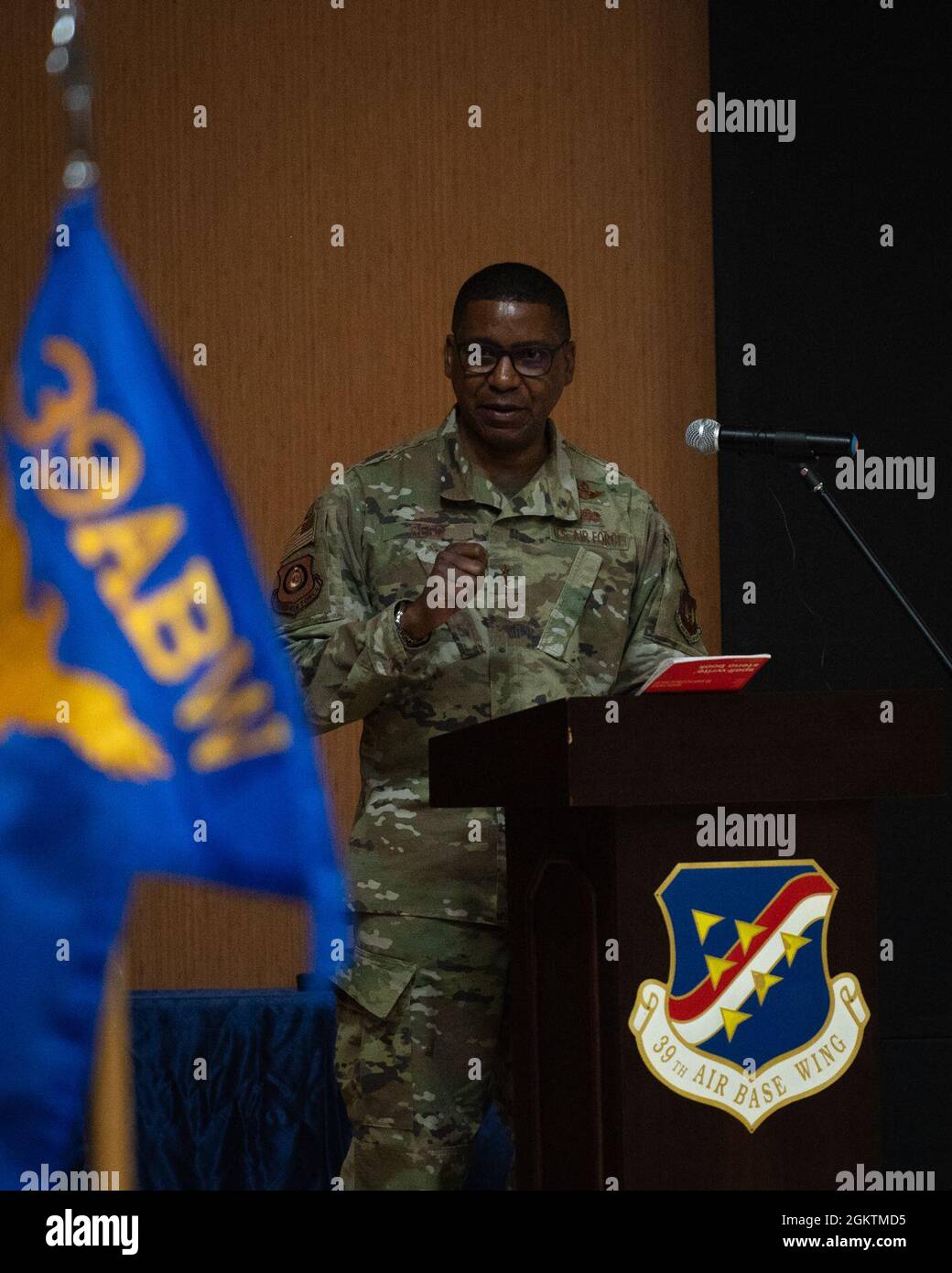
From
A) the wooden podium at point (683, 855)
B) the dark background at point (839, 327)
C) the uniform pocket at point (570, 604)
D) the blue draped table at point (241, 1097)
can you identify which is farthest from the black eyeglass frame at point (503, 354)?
the blue draped table at point (241, 1097)

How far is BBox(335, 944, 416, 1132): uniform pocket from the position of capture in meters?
2.13

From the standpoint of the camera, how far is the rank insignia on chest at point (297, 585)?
227 cm

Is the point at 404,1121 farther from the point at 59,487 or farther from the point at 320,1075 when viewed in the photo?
the point at 59,487

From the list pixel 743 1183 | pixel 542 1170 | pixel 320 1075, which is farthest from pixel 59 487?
pixel 743 1183

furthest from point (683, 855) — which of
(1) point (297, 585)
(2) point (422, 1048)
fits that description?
(1) point (297, 585)

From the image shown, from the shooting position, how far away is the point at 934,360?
358cm

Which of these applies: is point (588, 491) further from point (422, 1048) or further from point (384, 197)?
point (384, 197)

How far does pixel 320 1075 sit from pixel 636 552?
54.6 inches

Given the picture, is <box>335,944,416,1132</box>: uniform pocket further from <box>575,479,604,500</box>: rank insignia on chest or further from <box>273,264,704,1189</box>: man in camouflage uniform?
<box>575,479,604,500</box>: rank insignia on chest

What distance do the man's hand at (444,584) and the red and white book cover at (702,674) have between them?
0.40 metres

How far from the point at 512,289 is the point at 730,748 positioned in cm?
99

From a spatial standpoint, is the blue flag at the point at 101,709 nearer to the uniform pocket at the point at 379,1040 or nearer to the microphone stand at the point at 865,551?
the uniform pocket at the point at 379,1040

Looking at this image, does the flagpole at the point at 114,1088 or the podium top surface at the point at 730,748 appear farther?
the flagpole at the point at 114,1088

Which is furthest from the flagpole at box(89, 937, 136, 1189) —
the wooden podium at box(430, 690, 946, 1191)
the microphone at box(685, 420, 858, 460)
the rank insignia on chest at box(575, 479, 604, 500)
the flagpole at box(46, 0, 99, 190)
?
the flagpole at box(46, 0, 99, 190)
